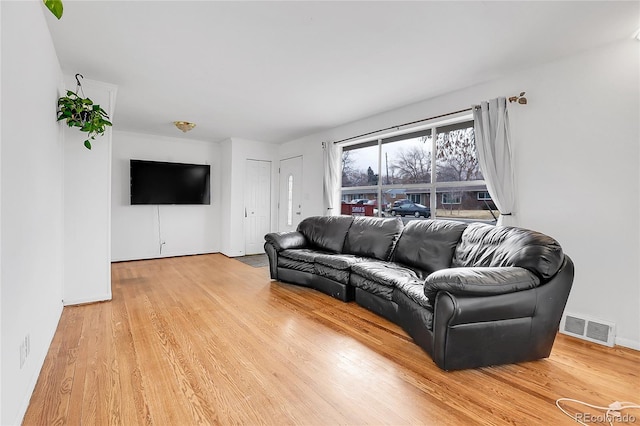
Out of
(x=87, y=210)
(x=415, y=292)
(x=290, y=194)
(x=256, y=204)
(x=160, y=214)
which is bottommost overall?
(x=415, y=292)

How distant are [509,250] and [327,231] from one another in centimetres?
245

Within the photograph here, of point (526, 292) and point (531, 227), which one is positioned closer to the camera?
point (526, 292)

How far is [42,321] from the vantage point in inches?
84.4

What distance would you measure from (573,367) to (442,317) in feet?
3.43

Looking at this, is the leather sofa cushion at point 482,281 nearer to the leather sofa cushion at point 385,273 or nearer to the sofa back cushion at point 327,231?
the leather sofa cushion at point 385,273

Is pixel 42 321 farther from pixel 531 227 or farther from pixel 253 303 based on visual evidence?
pixel 531 227

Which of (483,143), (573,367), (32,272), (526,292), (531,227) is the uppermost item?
(483,143)

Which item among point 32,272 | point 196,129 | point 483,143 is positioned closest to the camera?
point 32,272

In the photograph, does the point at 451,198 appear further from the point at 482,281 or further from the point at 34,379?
the point at 34,379

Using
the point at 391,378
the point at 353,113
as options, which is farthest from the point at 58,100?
the point at 391,378

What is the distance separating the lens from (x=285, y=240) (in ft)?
13.9

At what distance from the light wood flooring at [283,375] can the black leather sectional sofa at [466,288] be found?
0.15 m

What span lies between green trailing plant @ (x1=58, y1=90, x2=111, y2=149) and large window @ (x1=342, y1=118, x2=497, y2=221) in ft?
11.2

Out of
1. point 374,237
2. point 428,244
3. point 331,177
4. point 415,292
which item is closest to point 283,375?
point 415,292
